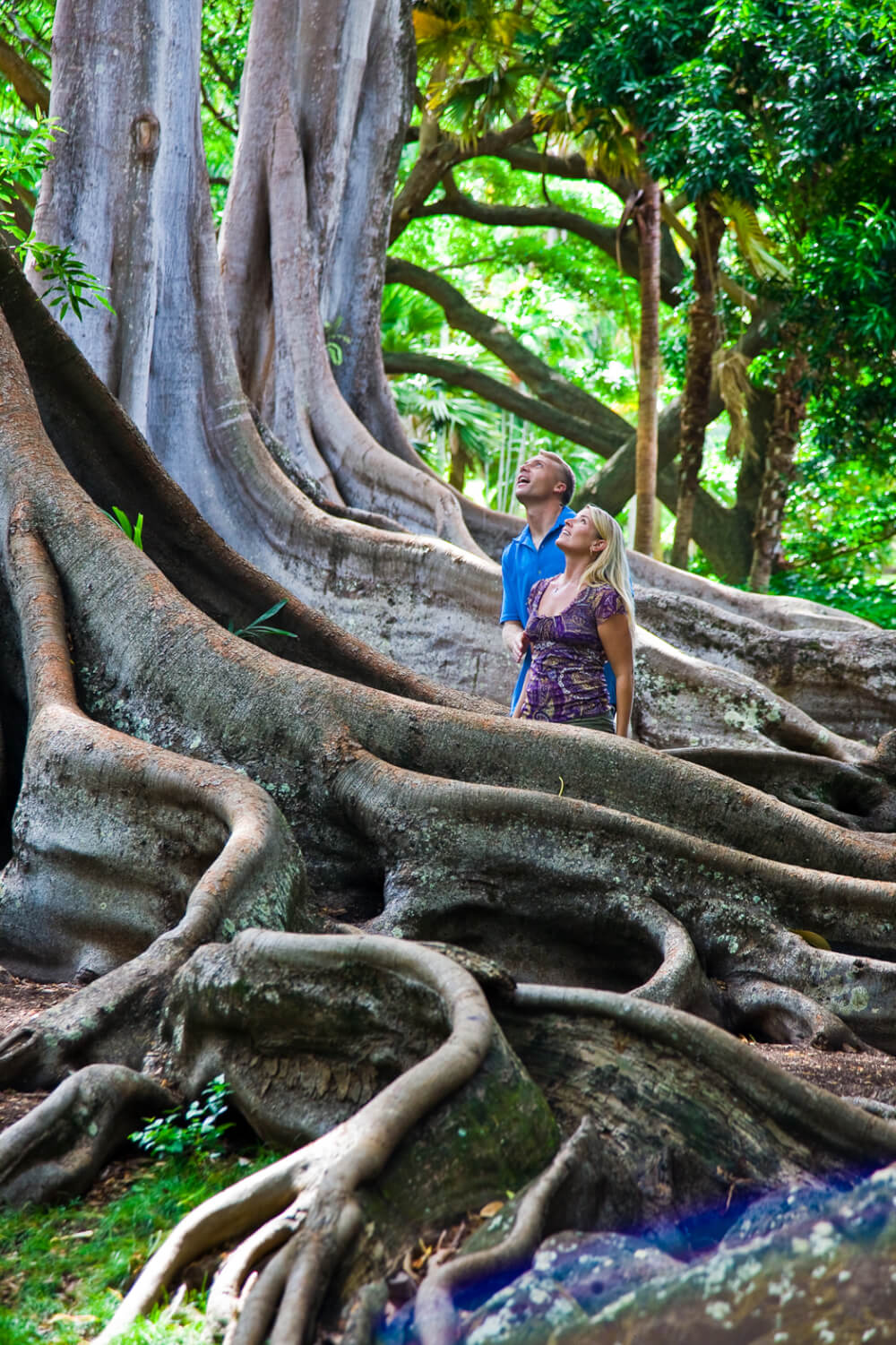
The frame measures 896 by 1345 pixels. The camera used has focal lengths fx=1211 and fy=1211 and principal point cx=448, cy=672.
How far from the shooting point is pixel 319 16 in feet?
31.0

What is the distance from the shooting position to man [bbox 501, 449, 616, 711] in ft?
17.7

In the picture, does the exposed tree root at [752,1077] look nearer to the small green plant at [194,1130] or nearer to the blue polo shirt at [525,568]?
the small green plant at [194,1130]

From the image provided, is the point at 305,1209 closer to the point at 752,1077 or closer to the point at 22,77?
the point at 752,1077

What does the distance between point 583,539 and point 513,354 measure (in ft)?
43.5

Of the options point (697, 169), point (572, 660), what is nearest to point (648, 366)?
point (697, 169)

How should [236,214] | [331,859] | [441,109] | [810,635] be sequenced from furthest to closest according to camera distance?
[441,109] < [236,214] < [810,635] < [331,859]

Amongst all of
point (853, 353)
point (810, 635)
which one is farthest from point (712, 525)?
point (810, 635)

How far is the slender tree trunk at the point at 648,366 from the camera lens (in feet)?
43.6

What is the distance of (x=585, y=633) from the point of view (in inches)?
185

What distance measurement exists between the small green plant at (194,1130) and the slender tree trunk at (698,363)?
1081 centimetres

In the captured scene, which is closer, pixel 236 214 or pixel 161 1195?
pixel 161 1195

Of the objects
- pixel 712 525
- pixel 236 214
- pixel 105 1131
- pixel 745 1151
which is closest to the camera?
pixel 745 1151

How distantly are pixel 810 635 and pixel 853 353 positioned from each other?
4.11 metres

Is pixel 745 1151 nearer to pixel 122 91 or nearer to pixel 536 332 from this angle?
pixel 122 91
